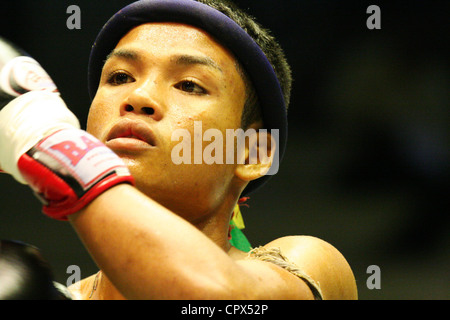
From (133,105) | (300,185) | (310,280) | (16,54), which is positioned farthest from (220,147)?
(300,185)

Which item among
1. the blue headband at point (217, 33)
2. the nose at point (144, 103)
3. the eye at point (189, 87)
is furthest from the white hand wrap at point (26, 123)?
the blue headband at point (217, 33)

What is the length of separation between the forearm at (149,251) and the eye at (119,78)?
495mm

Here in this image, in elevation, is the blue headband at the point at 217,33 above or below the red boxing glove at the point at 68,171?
above

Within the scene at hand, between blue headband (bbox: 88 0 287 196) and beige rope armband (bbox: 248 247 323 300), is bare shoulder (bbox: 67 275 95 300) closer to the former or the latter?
beige rope armband (bbox: 248 247 323 300)

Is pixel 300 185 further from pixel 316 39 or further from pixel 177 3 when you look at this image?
pixel 177 3

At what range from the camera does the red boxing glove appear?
656mm

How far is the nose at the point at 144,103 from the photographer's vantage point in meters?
0.98

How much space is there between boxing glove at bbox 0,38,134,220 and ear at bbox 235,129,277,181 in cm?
51

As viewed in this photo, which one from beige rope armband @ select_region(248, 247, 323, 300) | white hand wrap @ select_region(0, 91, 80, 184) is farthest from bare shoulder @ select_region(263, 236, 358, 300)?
white hand wrap @ select_region(0, 91, 80, 184)

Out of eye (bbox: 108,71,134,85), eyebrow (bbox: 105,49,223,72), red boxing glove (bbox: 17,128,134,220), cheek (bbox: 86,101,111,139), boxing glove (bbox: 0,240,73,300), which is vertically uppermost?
eyebrow (bbox: 105,49,223,72)

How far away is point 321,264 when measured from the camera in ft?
3.67

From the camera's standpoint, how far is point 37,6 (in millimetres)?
1782

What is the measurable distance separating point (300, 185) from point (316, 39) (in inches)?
22.3

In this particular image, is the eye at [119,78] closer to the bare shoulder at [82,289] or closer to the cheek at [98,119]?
the cheek at [98,119]
